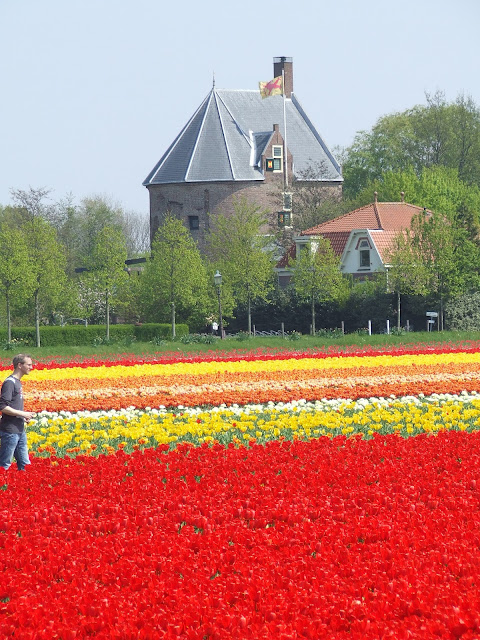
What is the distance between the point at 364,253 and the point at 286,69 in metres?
28.6

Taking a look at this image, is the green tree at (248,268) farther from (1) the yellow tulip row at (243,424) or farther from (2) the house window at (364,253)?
(1) the yellow tulip row at (243,424)

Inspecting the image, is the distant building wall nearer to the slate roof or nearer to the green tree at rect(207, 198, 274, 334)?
the slate roof

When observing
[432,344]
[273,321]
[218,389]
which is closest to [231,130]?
[273,321]

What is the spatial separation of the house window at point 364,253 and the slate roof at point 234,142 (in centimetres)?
1773

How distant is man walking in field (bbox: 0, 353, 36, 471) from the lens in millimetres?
11406

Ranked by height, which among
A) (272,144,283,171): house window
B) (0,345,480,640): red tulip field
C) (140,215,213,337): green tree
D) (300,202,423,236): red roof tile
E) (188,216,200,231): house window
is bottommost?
(0,345,480,640): red tulip field

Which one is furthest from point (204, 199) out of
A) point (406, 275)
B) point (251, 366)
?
point (251, 366)

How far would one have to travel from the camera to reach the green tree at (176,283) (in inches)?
2025

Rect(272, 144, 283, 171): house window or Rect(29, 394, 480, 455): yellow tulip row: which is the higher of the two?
Rect(272, 144, 283, 171): house window

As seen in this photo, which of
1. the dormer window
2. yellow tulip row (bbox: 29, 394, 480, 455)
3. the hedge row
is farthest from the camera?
the dormer window

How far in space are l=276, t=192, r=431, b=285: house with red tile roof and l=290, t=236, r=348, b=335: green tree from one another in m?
6.17

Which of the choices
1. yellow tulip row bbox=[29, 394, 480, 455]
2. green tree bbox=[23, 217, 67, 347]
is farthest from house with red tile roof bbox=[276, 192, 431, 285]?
yellow tulip row bbox=[29, 394, 480, 455]

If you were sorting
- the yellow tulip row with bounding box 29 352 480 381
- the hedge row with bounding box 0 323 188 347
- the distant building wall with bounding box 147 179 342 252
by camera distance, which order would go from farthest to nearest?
the distant building wall with bounding box 147 179 342 252, the hedge row with bounding box 0 323 188 347, the yellow tulip row with bounding box 29 352 480 381

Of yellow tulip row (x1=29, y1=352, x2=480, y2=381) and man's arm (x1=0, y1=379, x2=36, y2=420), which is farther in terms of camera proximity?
yellow tulip row (x1=29, y1=352, x2=480, y2=381)
